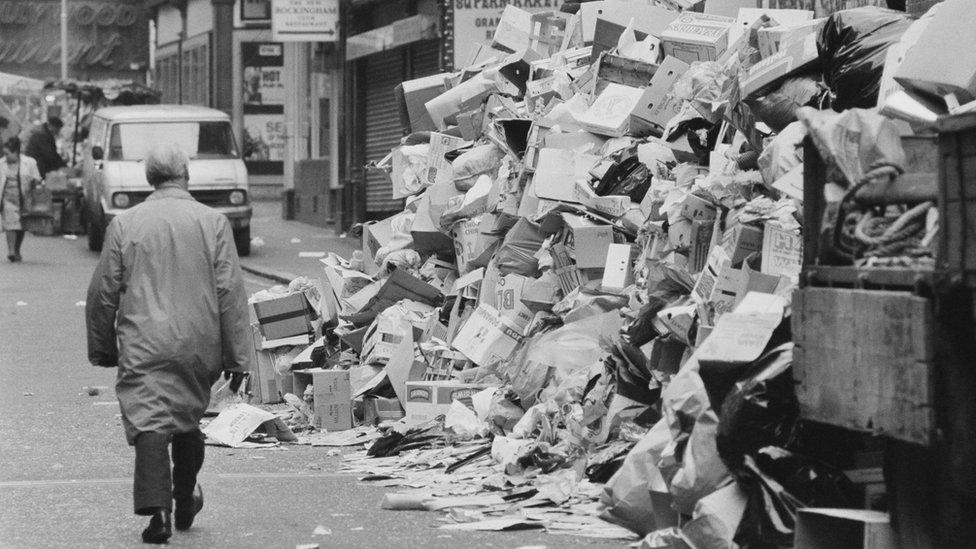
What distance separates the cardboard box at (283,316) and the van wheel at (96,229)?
40.6 feet

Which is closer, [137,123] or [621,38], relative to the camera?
[621,38]

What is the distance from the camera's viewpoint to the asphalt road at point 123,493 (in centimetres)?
605

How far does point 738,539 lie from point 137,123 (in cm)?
1820

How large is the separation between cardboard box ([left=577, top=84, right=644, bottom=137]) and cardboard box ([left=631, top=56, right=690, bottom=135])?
4 cm

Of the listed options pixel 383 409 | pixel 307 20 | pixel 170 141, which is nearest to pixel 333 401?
pixel 383 409

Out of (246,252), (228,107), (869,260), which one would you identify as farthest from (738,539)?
(228,107)

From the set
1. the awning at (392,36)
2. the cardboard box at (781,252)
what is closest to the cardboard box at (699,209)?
the cardboard box at (781,252)

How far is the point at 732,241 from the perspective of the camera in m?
6.69

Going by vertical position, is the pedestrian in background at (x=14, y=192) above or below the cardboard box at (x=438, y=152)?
below

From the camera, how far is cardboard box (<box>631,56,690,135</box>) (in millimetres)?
8930

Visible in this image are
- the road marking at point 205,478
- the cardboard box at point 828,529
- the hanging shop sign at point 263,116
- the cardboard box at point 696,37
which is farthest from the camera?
the hanging shop sign at point 263,116

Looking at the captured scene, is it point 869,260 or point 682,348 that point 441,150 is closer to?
point 682,348

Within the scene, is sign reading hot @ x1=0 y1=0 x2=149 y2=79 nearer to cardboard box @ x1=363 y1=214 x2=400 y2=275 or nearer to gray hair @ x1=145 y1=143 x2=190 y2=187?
cardboard box @ x1=363 y1=214 x2=400 y2=275

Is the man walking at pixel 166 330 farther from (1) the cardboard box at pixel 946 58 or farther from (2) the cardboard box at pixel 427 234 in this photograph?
(2) the cardboard box at pixel 427 234
